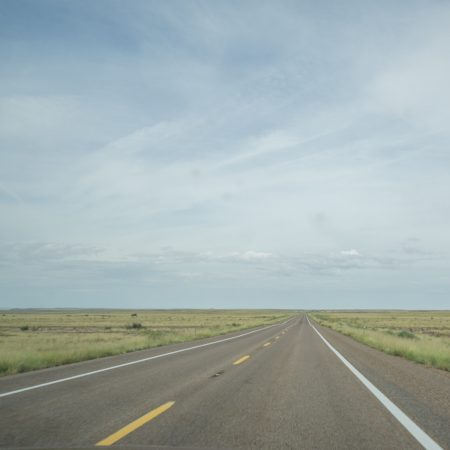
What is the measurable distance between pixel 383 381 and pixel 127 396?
596cm

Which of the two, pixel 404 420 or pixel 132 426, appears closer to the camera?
pixel 132 426

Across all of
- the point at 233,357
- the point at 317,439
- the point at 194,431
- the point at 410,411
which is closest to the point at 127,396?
the point at 194,431

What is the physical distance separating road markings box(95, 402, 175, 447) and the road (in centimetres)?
1

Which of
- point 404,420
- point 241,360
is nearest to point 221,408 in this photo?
point 404,420

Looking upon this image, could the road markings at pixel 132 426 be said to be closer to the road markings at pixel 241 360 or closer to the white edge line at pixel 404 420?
the white edge line at pixel 404 420

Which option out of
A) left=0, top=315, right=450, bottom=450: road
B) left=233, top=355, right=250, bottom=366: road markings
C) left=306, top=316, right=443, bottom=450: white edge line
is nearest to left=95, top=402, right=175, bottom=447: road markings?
left=0, top=315, right=450, bottom=450: road

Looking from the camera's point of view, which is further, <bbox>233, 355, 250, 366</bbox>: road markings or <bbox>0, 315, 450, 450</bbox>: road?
<bbox>233, 355, 250, 366</bbox>: road markings

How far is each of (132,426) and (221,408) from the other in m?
1.67

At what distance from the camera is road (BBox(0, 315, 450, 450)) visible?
5605 millimetres

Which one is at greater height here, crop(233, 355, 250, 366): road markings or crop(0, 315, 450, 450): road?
crop(233, 355, 250, 366): road markings

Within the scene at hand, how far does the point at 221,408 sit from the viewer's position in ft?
24.1

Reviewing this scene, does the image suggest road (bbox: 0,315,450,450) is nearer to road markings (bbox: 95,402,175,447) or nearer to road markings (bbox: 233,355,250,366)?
road markings (bbox: 95,402,175,447)

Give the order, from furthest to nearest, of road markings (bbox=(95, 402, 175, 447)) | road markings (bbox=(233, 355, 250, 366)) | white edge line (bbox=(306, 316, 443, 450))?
road markings (bbox=(233, 355, 250, 366)) < white edge line (bbox=(306, 316, 443, 450)) < road markings (bbox=(95, 402, 175, 447))

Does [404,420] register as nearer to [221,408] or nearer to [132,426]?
[221,408]
